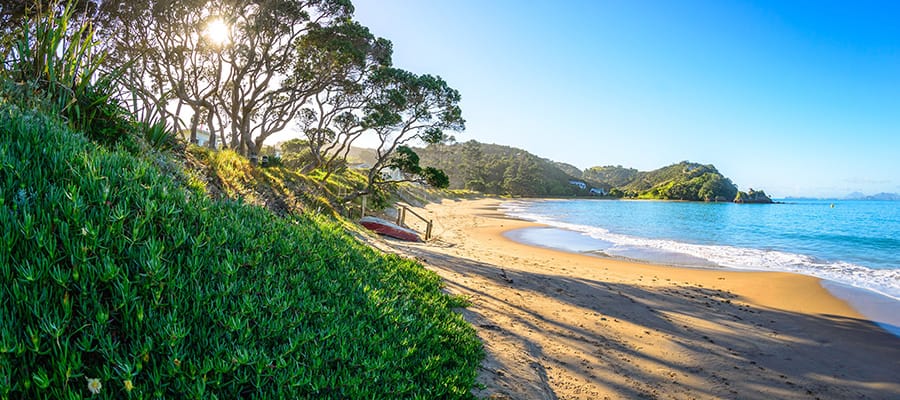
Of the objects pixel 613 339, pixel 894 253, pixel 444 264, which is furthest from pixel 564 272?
pixel 894 253

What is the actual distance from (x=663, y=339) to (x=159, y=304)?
7455 mm

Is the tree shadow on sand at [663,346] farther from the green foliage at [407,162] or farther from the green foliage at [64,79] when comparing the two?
the green foliage at [407,162]

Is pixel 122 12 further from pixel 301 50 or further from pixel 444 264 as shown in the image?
pixel 444 264

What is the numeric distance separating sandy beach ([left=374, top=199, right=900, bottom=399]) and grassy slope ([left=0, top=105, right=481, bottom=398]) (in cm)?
133

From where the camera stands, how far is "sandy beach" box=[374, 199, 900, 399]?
488 centimetres

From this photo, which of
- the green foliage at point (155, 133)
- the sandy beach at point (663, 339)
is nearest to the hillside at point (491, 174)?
the sandy beach at point (663, 339)

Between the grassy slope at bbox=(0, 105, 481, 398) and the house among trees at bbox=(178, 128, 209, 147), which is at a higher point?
the house among trees at bbox=(178, 128, 209, 147)

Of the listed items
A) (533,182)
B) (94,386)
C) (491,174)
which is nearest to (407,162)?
(94,386)

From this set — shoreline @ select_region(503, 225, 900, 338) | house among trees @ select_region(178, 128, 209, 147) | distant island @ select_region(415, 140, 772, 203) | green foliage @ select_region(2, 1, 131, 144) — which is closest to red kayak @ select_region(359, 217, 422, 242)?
shoreline @ select_region(503, 225, 900, 338)

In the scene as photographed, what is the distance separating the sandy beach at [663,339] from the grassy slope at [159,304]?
1325 millimetres

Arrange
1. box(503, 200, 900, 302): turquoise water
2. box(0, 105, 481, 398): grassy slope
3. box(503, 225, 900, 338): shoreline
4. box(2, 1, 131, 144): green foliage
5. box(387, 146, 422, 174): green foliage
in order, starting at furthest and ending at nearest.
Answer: box(387, 146, 422, 174): green foliage → box(503, 200, 900, 302): turquoise water → box(503, 225, 900, 338): shoreline → box(2, 1, 131, 144): green foliage → box(0, 105, 481, 398): grassy slope

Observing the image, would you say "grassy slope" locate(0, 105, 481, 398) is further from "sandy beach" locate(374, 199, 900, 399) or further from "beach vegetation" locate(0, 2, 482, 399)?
"sandy beach" locate(374, 199, 900, 399)

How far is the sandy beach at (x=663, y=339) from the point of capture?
4875mm

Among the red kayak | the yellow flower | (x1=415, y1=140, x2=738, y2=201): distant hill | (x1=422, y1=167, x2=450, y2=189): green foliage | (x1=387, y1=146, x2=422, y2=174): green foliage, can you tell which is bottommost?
the red kayak
